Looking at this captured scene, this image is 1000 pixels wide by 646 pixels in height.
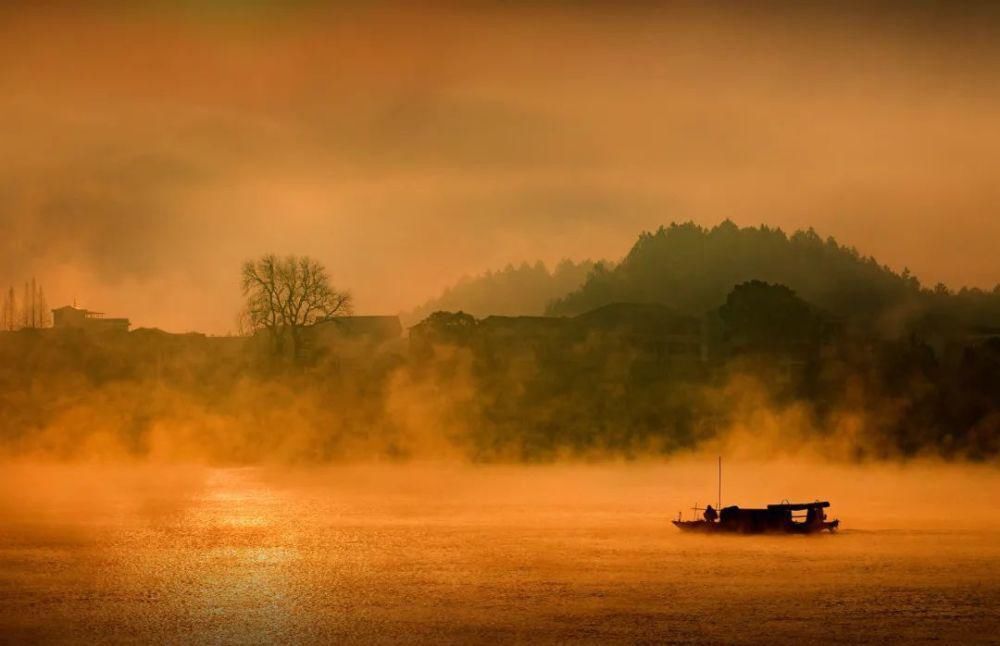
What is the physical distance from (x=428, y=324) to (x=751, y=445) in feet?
114

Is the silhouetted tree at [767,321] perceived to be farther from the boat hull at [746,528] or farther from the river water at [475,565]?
the boat hull at [746,528]

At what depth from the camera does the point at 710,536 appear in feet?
239

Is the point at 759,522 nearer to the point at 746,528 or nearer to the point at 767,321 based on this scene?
the point at 746,528

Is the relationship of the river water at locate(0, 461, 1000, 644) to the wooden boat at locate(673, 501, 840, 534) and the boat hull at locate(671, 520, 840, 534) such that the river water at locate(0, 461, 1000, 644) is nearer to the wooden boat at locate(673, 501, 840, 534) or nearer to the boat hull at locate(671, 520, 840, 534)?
the boat hull at locate(671, 520, 840, 534)

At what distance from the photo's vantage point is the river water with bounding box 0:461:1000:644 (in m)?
48.8

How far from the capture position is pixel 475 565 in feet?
205

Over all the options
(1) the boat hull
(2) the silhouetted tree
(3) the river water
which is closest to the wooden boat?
(1) the boat hull

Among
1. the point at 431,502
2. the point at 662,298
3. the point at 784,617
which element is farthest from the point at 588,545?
the point at 662,298

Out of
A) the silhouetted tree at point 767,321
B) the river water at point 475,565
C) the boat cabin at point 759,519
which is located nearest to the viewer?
the river water at point 475,565

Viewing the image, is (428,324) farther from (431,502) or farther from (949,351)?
(949,351)

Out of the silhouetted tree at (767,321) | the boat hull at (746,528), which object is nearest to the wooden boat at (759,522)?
the boat hull at (746,528)

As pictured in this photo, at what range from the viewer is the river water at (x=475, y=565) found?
48.8 metres

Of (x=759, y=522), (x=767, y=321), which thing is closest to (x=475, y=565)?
(x=759, y=522)

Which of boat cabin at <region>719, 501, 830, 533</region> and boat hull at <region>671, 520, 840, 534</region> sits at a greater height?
boat cabin at <region>719, 501, 830, 533</region>
